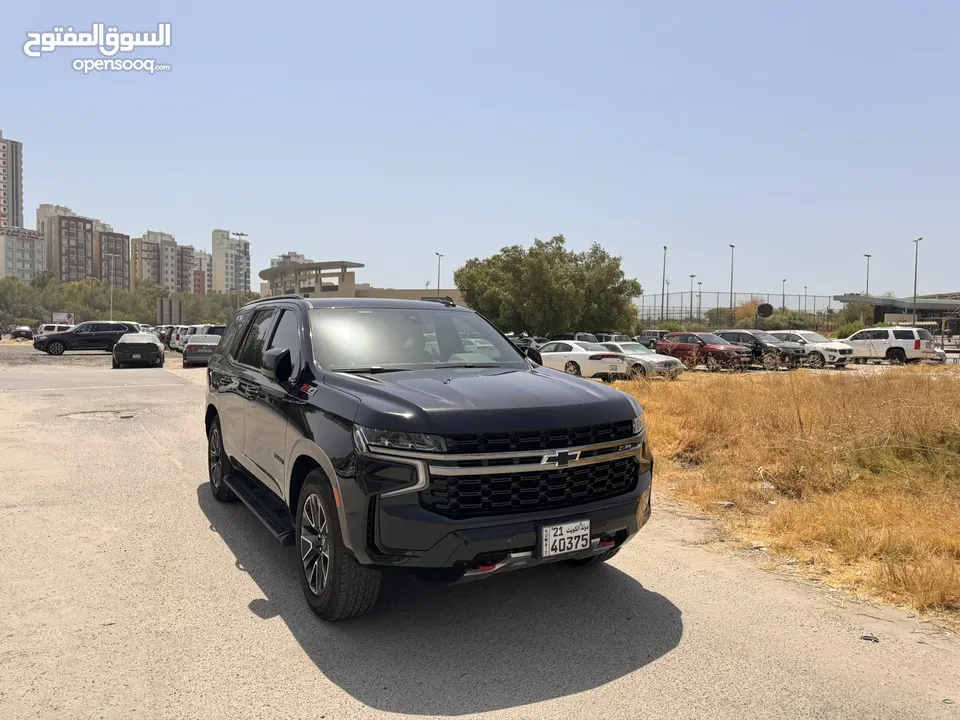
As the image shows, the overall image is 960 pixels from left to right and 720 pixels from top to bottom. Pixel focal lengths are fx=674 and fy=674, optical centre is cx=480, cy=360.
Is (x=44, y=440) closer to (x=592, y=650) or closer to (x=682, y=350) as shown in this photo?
(x=592, y=650)

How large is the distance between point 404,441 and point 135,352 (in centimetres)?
2631

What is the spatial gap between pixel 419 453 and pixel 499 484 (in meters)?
0.43

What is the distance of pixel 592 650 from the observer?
3.43 meters

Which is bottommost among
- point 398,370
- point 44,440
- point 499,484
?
point 44,440

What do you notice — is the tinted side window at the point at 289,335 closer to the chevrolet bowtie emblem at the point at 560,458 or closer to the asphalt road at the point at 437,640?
the asphalt road at the point at 437,640

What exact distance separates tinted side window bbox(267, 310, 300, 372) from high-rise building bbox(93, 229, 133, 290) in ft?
544

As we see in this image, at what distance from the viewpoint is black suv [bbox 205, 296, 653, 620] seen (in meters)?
3.26

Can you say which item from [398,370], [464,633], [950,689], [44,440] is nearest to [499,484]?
[464,633]

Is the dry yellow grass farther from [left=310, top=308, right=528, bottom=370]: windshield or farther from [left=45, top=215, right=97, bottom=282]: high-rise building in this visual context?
[left=45, top=215, right=97, bottom=282]: high-rise building

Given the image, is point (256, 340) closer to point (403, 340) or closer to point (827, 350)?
point (403, 340)

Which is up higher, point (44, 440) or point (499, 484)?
point (499, 484)

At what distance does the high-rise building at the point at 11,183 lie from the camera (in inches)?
5694

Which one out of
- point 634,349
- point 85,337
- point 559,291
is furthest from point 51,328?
point 634,349

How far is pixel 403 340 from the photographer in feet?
15.5
